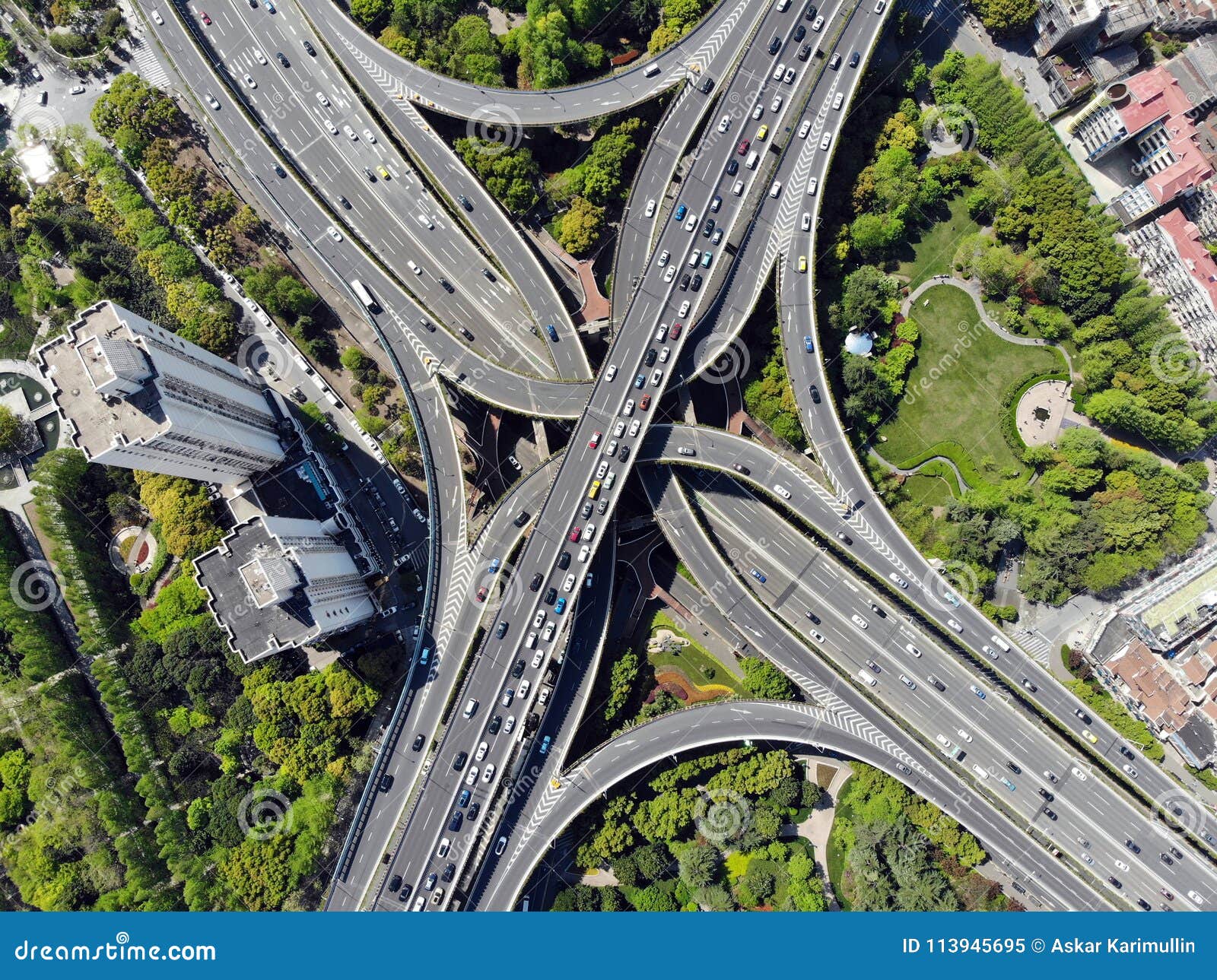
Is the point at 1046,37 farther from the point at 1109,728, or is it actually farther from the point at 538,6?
the point at 1109,728

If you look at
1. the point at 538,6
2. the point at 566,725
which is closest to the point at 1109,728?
the point at 566,725

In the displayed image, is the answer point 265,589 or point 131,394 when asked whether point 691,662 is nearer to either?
point 265,589

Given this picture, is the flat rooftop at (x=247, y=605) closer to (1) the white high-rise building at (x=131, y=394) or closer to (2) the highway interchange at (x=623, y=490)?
(1) the white high-rise building at (x=131, y=394)

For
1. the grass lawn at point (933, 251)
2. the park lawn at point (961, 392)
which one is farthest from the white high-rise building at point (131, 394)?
the grass lawn at point (933, 251)

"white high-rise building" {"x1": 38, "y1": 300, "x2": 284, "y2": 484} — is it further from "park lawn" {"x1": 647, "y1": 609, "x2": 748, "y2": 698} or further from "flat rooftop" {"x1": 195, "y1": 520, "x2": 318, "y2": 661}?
"park lawn" {"x1": 647, "y1": 609, "x2": 748, "y2": 698}

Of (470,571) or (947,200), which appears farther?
(947,200)

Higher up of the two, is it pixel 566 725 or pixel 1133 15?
pixel 1133 15

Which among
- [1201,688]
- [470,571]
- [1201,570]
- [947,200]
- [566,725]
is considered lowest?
[1201,688]
